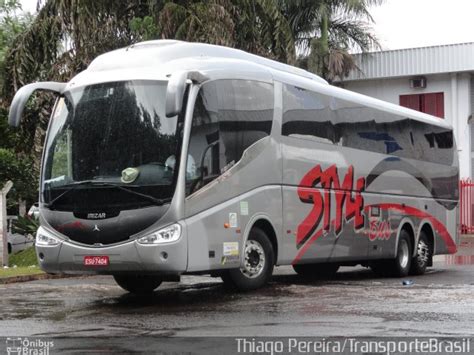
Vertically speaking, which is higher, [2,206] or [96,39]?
[96,39]

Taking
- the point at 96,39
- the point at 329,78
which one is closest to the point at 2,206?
the point at 96,39

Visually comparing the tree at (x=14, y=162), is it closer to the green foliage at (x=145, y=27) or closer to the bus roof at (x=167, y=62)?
the green foliage at (x=145, y=27)

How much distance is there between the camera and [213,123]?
1209cm

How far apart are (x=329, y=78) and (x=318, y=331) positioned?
2725 centimetres

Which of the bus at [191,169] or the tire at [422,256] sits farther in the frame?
the tire at [422,256]

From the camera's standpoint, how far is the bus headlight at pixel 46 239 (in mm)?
11875

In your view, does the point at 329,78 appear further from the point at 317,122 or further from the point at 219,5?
the point at 317,122

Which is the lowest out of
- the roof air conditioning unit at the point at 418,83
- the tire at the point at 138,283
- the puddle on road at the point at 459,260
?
the puddle on road at the point at 459,260

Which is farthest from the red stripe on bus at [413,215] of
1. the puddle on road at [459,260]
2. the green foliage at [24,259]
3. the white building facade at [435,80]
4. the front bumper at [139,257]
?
the white building facade at [435,80]

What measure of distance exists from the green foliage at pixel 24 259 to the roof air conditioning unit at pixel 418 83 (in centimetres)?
1992

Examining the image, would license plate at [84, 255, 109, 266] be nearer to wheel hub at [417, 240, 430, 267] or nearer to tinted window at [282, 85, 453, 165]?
tinted window at [282, 85, 453, 165]

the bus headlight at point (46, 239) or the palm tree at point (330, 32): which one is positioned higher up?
the palm tree at point (330, 32)

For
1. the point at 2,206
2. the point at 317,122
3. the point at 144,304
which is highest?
the point at 317,122

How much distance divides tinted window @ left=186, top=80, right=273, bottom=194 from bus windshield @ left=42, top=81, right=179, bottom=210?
1.26ft
